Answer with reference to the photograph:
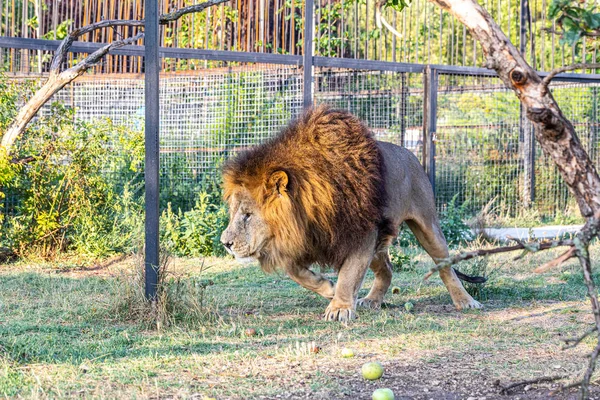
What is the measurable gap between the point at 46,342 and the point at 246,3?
7225 millimetres

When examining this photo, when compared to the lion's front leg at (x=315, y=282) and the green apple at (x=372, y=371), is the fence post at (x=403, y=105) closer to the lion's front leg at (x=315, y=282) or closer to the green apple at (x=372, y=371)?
the lion's front leg at (x=315, y=282)

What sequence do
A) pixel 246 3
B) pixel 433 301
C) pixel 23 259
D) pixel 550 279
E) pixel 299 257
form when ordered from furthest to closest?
pixel 246 3 → pixel 23 259 → pixel 550 279 → pixel 433 301 → pixel 299 257

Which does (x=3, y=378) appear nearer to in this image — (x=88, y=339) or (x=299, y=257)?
(x=88, y=339)

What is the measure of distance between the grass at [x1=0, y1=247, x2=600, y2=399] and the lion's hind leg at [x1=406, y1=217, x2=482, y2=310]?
14 cm

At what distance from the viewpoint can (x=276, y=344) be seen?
5.01 metres

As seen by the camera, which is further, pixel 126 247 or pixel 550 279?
pixel 126 247

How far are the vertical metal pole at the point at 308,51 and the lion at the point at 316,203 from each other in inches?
145

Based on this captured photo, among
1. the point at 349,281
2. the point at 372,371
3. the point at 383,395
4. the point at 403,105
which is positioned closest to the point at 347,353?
the point at 372,371

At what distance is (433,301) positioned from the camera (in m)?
6.93

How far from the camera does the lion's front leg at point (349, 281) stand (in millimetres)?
5840

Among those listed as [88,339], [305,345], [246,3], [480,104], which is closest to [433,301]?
[305,345]

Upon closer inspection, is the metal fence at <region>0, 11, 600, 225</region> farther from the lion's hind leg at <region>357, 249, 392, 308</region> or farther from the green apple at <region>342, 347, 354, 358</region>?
the green apple at <region>342, 347, 354, 358</region>

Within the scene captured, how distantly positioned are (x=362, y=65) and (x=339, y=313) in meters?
4.90

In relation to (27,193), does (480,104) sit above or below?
above
